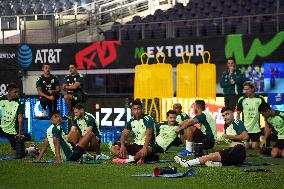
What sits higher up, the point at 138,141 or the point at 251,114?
the point at 251,114

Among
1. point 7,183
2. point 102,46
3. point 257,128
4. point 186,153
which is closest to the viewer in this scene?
point 7,183

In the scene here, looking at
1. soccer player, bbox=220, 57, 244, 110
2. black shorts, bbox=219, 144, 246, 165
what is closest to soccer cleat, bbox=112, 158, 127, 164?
black shorts, bbox=219, 144, 246, 165

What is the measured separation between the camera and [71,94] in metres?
25.3

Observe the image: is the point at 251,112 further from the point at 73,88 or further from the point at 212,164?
the point at 212,164

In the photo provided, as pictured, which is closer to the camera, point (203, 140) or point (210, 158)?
point (210, 158)

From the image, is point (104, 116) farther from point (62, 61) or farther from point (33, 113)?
point (62, 61)

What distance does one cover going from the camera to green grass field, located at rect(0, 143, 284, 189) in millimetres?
13969

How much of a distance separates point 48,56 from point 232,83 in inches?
360

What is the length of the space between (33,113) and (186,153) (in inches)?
341

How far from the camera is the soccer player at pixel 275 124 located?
19812mm

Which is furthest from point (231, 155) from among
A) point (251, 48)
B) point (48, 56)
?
point (48, 56)

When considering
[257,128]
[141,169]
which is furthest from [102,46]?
[141,169]

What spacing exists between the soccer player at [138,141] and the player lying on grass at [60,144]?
86 centimetres

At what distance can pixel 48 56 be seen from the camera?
3128 centimetres
